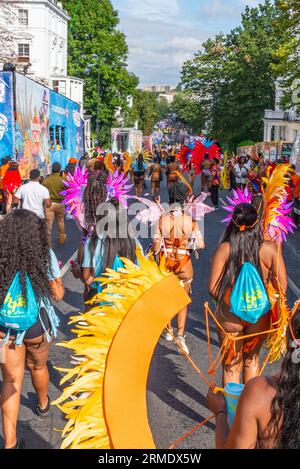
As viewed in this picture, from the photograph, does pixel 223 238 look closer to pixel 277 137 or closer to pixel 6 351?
pixel 6 351

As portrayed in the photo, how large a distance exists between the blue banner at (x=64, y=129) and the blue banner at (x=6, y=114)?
471cm

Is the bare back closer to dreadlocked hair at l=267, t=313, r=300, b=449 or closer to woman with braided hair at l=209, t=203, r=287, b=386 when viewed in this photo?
dreadlocked hair at l=267, t=313, r=300, b=449

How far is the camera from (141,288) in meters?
2.94

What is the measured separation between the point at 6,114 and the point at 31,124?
73.6 inches

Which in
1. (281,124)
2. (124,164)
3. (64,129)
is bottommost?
(124,164)

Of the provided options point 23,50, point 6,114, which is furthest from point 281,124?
point 6,114

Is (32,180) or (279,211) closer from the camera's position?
(279,211)

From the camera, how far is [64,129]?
898 inches

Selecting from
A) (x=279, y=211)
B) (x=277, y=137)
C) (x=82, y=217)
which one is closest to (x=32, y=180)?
(x=82, y=217)

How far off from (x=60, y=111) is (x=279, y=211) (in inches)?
648

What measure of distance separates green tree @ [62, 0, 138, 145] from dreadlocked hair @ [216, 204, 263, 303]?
51.9 meters

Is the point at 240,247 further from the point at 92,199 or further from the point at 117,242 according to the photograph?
the point at 92,199

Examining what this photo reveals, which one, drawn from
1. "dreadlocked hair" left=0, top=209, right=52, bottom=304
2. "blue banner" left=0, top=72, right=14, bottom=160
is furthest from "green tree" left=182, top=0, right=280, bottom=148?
"dreadlocked hair" left=0, top=209, right=52, bottom=304
